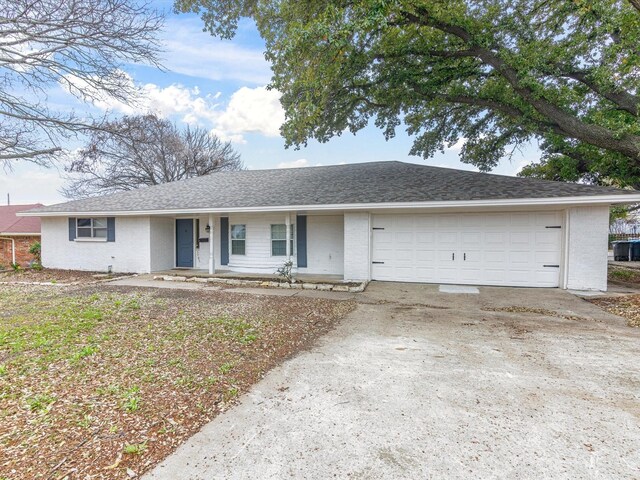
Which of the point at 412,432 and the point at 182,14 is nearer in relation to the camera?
the point at 412,432

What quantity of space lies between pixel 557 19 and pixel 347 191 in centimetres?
841

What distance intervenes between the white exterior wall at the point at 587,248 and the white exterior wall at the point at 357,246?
5.21 m

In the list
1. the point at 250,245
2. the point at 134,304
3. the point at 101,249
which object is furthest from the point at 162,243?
the point at 134,304

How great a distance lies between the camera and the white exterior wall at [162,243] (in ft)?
40.3

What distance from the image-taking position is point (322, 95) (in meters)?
8.13

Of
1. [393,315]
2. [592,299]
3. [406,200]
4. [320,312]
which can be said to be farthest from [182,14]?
[592,299]

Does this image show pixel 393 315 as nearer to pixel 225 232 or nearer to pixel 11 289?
pixel 225 232

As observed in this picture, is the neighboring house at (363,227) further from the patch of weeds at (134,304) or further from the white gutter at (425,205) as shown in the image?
the patch of weeds at (134,304)

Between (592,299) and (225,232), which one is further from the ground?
(225,232)

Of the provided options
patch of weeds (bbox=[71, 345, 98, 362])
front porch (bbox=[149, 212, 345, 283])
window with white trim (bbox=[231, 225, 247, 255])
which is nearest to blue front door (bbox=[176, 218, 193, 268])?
front porch (bbox=[149, 212, 345, 283])

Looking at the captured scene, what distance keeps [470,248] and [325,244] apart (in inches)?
176

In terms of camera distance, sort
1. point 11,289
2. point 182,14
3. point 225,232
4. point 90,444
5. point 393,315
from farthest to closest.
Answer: point 225,232
point 11,289
point 182,14
point 393,315
point 90,444

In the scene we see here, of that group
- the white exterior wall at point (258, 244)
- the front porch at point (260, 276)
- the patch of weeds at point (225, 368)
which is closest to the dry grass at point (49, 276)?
the front porch at point (260, 276)

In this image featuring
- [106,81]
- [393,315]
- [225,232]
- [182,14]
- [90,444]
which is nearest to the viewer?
[90,444]
